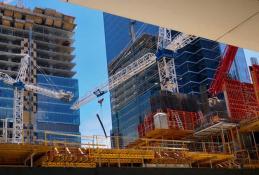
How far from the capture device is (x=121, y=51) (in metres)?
160

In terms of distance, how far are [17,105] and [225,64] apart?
6203 cm

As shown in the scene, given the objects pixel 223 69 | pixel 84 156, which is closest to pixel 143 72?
pixel 223 69

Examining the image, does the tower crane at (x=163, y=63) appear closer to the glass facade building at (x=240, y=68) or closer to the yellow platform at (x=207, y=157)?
the yellow platform at (x=207, y=157)

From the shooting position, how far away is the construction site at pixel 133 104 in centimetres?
3016

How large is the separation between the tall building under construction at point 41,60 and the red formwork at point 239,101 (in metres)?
95.1

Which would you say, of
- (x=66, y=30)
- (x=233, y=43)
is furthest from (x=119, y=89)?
(x=233, y=43)

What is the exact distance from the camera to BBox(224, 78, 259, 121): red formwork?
50588mm

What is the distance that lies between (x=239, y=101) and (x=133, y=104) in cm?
8402

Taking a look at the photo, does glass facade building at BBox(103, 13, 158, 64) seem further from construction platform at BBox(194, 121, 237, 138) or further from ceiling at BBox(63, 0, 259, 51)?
ceiling at BBox(63, 0, 259, 51)

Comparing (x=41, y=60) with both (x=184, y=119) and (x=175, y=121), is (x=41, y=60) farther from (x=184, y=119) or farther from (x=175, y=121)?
(x=175, y=121)

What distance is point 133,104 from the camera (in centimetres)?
13475

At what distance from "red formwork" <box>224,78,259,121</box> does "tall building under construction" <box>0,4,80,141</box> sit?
312 ft

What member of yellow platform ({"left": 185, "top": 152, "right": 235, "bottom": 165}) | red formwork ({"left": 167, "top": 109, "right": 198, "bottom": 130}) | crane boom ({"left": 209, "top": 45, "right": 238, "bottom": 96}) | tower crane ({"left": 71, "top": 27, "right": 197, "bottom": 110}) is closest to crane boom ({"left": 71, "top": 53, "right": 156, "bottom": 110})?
tower crane ({"left": 71, "top": 27, "right": 197, "bottom": 110})

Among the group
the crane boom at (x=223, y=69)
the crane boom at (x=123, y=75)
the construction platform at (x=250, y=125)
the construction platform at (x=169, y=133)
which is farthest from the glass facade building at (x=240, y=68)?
the construction platform at (x=250, y=125)
